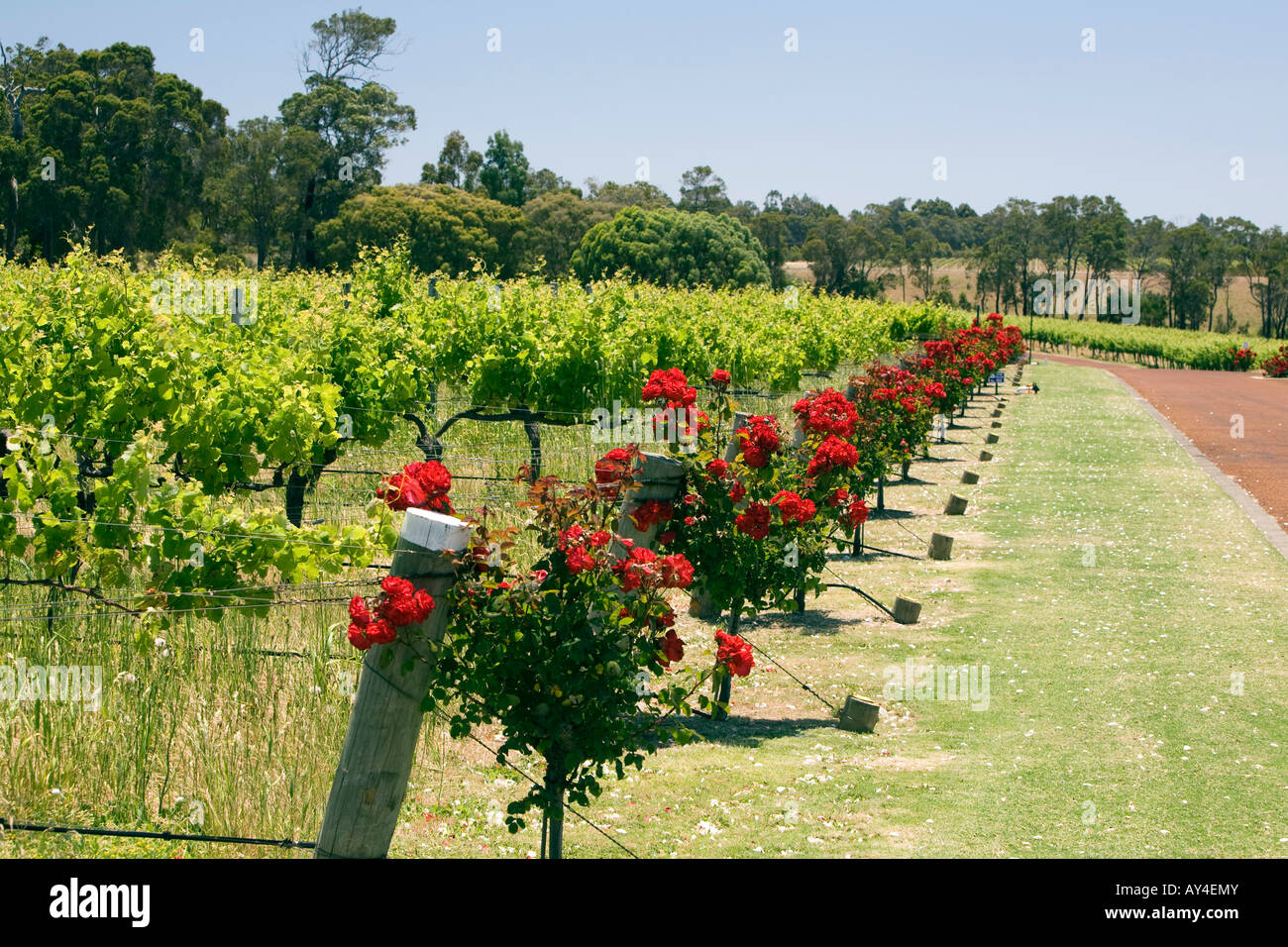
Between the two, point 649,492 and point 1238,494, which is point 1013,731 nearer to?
point 649,492

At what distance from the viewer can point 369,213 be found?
190 feet
